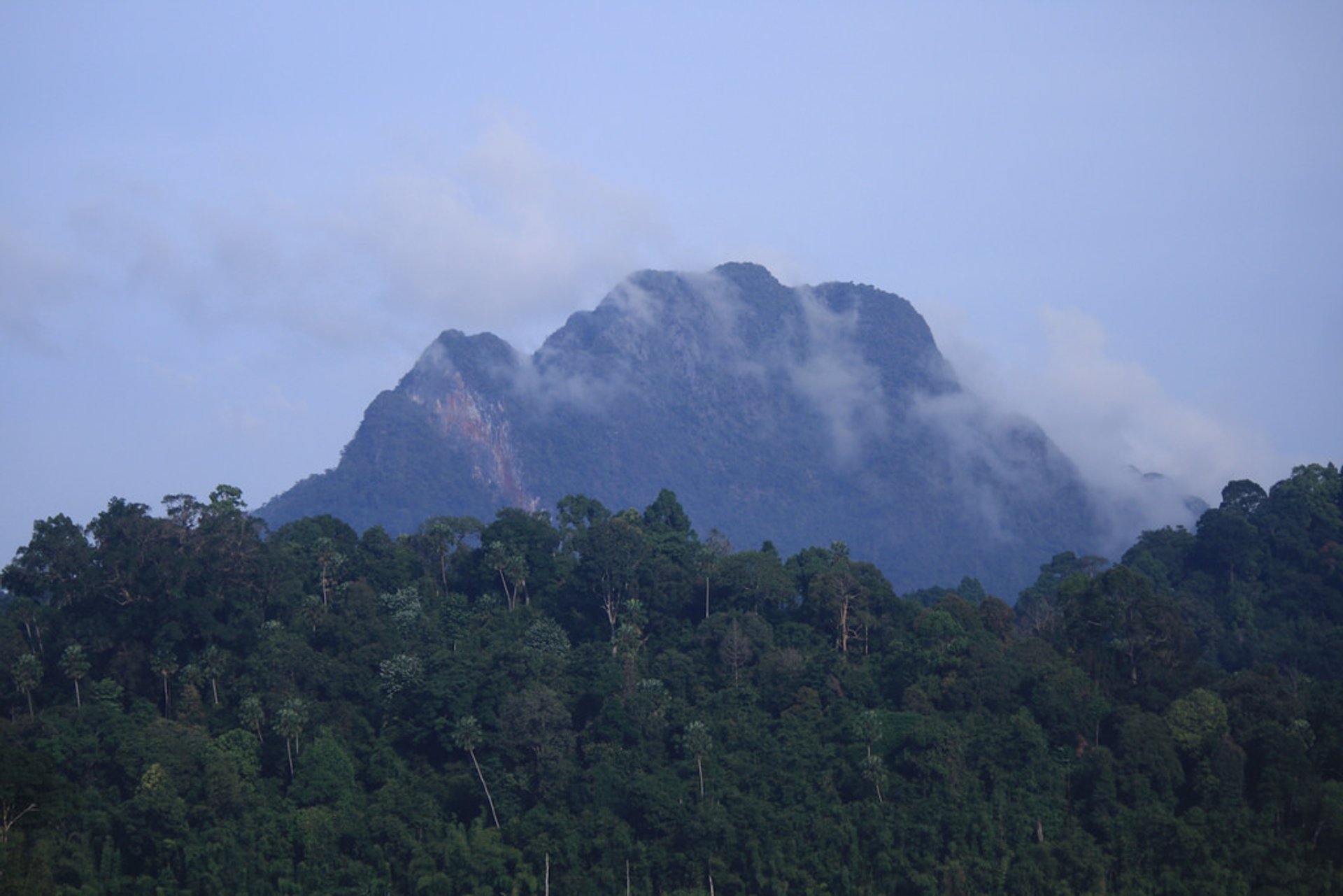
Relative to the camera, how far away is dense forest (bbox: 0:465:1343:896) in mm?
38750

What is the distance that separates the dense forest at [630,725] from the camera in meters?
38.8

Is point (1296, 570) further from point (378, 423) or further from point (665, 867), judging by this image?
point (378, 423)

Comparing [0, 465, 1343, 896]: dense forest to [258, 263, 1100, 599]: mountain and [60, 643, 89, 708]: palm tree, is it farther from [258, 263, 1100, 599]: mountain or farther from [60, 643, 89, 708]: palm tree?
[258, 263, 1100, 599]: mountain

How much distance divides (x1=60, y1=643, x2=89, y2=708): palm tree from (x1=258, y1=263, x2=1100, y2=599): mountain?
38.1m

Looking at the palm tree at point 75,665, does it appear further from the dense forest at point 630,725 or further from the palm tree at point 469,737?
the palm tree at point 469,737

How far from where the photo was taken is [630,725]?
43.8 meters

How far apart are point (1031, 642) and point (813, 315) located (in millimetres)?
59945

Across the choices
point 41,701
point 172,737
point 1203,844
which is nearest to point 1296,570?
point 1203,844

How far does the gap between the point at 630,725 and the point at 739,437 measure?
53.6 m

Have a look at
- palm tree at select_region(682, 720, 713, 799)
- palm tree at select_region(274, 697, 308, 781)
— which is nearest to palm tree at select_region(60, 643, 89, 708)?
palm tree at select_region(274, 697, 308, 781)

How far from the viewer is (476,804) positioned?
42.1 meters

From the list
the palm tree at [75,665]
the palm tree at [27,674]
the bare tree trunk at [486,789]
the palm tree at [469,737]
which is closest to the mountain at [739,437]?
the palm tree at [75,665]

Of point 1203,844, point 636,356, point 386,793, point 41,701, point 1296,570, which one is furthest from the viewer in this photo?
point 636,356

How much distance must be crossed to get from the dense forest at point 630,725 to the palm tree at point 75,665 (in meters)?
0.14
